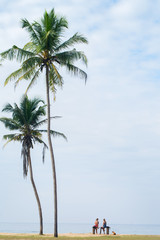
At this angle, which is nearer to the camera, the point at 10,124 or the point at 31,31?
the point at 31,31

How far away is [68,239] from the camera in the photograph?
1060 inches

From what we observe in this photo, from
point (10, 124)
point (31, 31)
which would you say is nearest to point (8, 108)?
point (10, 124)

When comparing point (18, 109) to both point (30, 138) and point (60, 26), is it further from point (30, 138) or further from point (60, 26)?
point (60, 26)

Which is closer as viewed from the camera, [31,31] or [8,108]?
[31,31]

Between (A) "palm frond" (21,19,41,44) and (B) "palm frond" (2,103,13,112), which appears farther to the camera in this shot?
(B) "palm frond" (2,103,13,112)

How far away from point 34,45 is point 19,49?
1192mm

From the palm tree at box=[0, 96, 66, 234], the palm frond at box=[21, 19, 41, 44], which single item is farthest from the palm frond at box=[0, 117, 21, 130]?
the palm frond at box=[21, 19, 41, 44]

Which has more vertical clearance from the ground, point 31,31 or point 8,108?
point 31,31

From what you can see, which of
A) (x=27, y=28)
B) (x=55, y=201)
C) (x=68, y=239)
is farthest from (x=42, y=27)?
(x=68, y=239)

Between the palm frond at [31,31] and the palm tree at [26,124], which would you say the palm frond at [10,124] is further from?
the palm frond at [31,31]

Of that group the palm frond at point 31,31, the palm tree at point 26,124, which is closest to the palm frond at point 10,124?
the palm tree at point 26,124

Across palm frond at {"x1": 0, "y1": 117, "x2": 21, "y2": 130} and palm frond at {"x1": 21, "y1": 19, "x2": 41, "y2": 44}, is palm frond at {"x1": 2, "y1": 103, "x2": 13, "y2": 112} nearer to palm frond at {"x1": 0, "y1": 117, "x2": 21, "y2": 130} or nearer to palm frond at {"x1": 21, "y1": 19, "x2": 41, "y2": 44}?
palm frond at {"x1": 0, "y1": 117, "x2": 21, "y2": 130}

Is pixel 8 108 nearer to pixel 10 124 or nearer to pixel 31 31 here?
pixel 10 124

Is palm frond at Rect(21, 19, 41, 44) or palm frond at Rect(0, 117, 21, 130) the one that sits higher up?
palm frond at Rect(21, 19, 41, 44)
